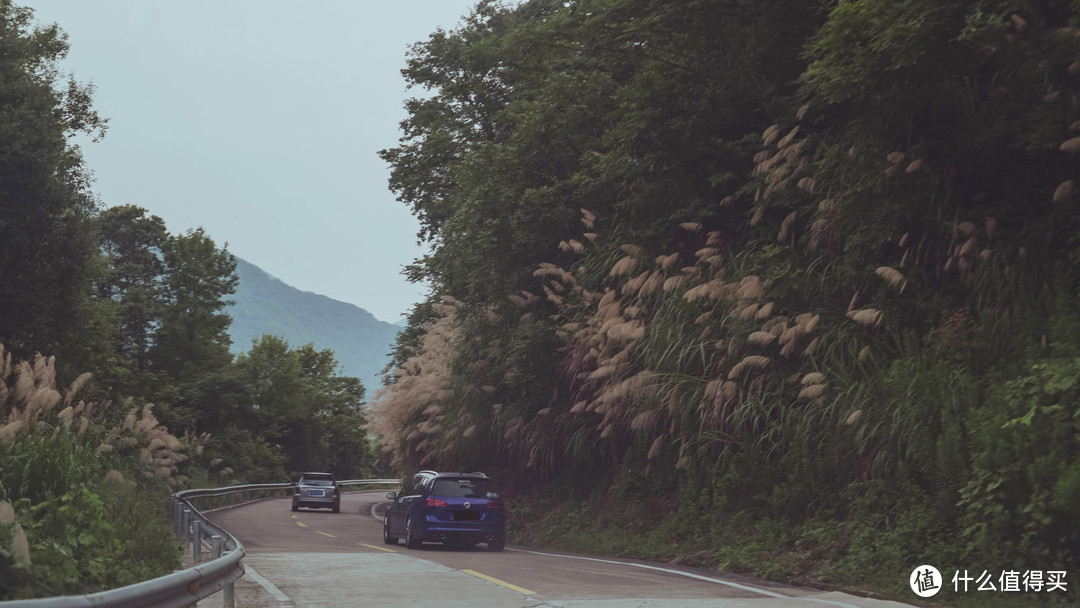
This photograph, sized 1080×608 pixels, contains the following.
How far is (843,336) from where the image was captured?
16.4m

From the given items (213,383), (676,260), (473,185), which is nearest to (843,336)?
(676,260)

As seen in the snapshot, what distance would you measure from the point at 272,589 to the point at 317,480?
30.6m

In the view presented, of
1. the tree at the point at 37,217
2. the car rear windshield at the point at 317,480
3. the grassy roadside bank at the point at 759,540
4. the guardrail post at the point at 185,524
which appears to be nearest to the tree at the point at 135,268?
the car rear windshield at the point at 317,480

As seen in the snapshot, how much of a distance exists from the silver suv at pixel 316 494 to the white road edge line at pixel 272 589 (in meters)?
26.9

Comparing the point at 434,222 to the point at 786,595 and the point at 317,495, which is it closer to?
the point at 317,495

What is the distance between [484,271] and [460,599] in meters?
15.4

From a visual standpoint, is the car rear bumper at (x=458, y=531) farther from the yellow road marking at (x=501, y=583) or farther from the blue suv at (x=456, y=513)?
the yellow road marking at (x=501, y=583)

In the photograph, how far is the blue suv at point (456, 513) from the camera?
66.9 ft

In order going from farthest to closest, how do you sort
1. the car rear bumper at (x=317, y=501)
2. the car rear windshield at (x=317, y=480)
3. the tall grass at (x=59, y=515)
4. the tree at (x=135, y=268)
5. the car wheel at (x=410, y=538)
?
the tree at (x=135, y=268) → the car rear windshield at (x=317, y=480) → the car rear bumper at (x=317, y=501) → the car wheel at (x=410, y=538) → the tall grass at (x=59, y=515)

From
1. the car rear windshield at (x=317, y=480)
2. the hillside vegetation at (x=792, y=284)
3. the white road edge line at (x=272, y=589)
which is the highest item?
the hillside vegetation at (x=792, y=284)

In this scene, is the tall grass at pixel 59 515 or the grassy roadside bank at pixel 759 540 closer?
the tall grass at pixel 59 515

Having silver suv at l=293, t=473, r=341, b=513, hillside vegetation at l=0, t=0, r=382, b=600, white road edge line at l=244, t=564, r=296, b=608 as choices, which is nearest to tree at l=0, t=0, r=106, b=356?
hillside vegetation at l=0, t=0, r=382, b=600

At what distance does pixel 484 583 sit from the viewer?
12.7 m

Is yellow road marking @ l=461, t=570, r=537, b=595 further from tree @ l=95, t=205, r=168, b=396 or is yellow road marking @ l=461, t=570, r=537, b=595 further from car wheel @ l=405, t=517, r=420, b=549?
tree @ l=95, t=205, r=168, b=396
